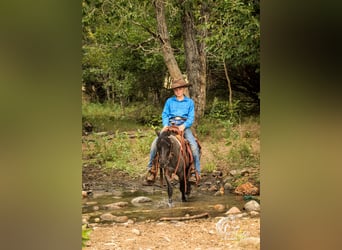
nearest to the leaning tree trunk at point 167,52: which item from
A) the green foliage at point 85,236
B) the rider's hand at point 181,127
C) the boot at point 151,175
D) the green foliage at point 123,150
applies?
the rider's hand at point 181,127

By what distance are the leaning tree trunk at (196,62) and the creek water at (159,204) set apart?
2.32 feet

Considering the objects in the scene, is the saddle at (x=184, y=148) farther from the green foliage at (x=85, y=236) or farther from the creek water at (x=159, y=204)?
the green foliage at (x=85, y=236)

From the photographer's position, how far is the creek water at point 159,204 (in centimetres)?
425

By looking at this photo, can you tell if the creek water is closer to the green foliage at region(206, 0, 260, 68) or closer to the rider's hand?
the rider's hand

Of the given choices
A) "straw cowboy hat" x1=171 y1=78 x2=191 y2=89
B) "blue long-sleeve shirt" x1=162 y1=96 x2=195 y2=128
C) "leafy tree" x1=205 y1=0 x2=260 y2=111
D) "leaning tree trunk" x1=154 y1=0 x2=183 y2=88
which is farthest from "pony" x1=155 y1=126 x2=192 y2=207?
"leafy tree" x1=205 y1=0 x2=260 y2=111

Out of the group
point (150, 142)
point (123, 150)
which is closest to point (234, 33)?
point (150, 142)

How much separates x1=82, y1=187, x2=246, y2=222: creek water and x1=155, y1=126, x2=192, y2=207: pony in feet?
0.18

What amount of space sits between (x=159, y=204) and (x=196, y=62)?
4.39 ft

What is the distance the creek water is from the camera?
167 inches
